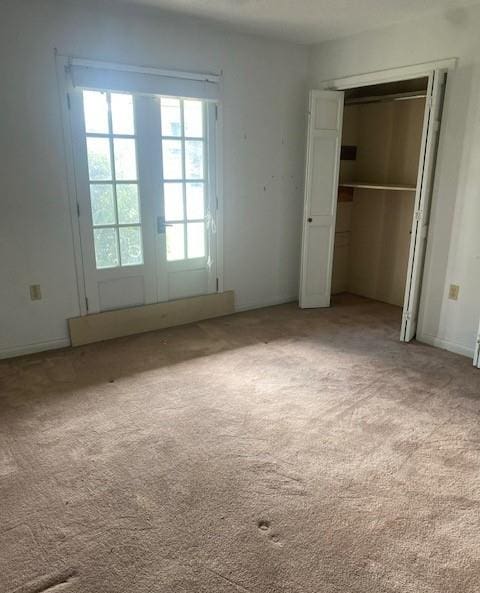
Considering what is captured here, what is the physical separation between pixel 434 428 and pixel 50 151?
329cm

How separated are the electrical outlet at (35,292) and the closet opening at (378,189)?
332cm

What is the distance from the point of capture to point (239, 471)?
7.37ft

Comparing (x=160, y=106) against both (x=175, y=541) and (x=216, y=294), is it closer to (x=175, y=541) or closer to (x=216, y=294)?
(x=216, y=294)

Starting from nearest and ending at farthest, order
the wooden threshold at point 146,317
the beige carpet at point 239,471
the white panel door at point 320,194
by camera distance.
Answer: the beige carpet at point 239,471 < the wooden threshold at point 146,317 < the white panel door at point 320,194

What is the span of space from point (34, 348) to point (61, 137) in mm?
1688

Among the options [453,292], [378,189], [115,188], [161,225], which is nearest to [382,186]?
[378,189]

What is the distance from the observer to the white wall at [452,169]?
3335 mm

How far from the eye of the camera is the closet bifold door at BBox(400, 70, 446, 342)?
3.41m

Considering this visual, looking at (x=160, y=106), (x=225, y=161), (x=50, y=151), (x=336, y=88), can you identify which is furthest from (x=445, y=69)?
(x=50, y=151)

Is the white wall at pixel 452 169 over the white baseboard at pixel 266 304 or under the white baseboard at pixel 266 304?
over

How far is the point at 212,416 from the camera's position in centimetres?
275

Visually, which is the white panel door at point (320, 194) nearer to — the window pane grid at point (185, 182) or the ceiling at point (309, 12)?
the ceiling at point (309, 12)

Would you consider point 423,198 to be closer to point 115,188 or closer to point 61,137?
point 115,188

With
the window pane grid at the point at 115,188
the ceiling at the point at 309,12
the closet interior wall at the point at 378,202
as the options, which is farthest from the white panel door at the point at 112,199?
the closet interior wall at the point at 378,202
